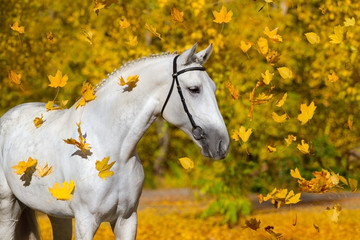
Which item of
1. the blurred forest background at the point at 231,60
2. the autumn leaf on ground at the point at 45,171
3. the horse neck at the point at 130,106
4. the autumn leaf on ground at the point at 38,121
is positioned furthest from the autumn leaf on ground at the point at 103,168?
the blurred forest background at the point at 231,60

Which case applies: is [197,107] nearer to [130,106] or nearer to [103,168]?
[130,106]

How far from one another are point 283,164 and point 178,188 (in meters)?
3.56

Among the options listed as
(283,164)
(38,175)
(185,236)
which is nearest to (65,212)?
(38,175)

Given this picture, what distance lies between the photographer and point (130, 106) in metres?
4.18

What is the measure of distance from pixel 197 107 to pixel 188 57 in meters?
0.35

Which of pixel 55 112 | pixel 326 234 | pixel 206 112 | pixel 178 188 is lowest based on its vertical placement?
pixel 178 188

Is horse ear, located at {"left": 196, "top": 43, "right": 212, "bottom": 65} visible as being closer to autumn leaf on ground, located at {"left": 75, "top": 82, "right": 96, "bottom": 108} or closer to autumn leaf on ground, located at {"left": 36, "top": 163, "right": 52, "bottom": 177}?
autumn leaf on ground, located at {"left": 75, "top": 82, "right": 96, "bottom": 108}

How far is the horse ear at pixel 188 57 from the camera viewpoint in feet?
13.0

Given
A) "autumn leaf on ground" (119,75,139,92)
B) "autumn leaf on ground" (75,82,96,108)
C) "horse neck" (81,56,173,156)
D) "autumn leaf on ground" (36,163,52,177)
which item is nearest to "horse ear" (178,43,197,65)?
"horse neck" (81,56,173,156)

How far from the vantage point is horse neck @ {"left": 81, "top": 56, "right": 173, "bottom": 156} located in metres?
4.12

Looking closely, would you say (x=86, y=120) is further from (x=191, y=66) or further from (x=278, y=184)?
(x=278, y=184)

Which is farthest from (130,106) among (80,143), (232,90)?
(232,90)

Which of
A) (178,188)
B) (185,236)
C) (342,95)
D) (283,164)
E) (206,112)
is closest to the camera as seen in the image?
(206,112)

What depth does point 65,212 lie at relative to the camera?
4.38 metres
